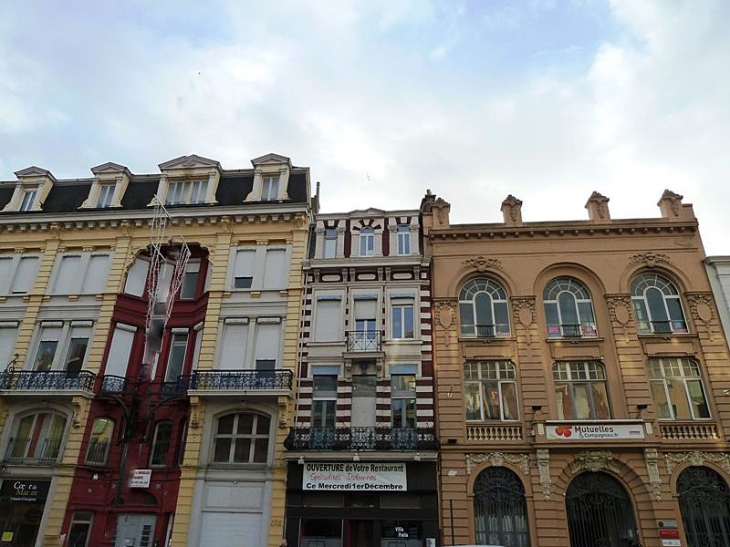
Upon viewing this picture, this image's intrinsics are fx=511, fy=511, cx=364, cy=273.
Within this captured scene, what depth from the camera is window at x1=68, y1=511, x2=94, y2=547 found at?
2077cm

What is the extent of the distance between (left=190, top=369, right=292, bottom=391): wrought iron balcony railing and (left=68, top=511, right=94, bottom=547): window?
6621 millimetres

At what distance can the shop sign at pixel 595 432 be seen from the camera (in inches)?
789

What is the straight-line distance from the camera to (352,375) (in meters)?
22.5

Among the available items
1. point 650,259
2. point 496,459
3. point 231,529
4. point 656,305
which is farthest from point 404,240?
point 231,529

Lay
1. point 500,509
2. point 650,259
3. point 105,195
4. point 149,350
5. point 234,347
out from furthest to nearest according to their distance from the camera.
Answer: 1. point 105,195
2. point 149,350
3. point 234,347
4. point 650,259
5. point 500,509

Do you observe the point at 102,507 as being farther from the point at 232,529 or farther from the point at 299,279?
the point at 299,279

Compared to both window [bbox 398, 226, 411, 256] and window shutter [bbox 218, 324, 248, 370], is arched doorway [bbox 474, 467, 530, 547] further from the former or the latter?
window shutter [bbox 218, 324, 248, 370]

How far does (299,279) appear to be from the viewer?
81.0ft

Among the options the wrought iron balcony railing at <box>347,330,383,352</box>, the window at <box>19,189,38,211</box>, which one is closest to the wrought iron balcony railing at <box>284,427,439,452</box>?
Result: the wrought iron balcony railing at <box>347,330,383,352</box>

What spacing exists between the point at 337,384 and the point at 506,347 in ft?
25.1

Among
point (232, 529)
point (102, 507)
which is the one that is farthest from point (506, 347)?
point (102, 507)

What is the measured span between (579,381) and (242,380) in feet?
47.7

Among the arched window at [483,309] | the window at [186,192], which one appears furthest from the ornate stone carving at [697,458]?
the window at [186,192]

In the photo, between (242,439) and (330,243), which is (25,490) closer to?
(242,439)
